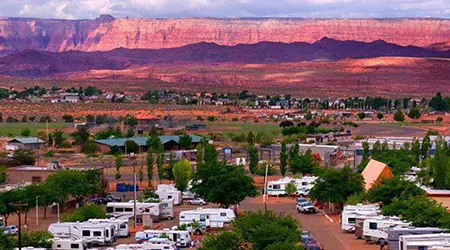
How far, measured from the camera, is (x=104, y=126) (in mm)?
108062

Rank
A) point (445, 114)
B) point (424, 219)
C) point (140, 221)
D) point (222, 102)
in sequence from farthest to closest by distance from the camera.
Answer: point (222, 102)
point (445, 114)
point (140, 221)
point (424, 219)

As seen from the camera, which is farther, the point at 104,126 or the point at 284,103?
the point at 284,103

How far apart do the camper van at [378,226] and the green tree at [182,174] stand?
59.7 ft

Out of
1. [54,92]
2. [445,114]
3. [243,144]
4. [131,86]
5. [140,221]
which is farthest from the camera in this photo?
[131,86]

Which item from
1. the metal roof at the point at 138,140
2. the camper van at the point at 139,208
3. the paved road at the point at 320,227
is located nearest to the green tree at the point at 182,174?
the paved road at the point at 320,227

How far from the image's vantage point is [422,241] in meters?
32.7

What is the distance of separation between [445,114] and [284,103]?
90.0 feet

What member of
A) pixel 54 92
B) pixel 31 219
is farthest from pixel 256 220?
pixel 54 92

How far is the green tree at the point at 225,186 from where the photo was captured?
47781 mm

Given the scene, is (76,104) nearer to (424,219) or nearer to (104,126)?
(104,126)

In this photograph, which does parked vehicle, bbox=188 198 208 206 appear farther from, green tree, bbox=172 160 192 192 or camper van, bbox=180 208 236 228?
camper van, bbox=180 208 236 228

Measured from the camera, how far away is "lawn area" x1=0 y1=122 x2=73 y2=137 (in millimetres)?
98250

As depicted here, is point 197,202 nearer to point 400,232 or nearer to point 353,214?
point 353,214

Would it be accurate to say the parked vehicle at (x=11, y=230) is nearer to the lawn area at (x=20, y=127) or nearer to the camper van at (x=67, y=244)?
the camper van at (x=67, y=244)
